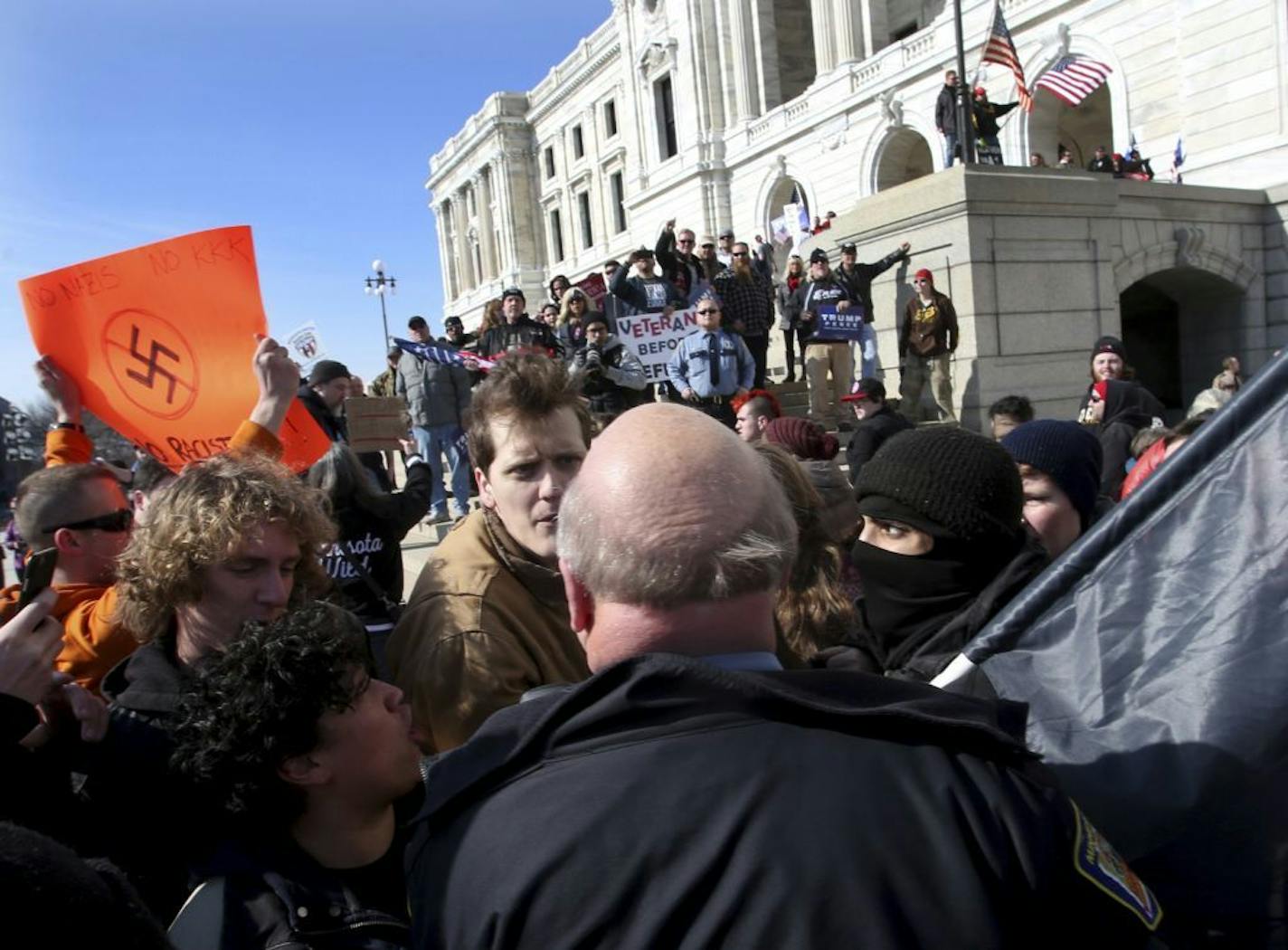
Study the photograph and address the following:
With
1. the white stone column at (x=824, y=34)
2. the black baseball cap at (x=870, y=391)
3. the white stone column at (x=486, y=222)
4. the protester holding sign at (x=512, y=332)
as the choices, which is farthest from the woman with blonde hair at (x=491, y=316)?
the white stone column at (x=486, y=222)

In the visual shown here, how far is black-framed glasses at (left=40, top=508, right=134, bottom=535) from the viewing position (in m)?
2.43

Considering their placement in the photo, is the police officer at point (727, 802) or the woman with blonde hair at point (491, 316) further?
the woman with blonde hair at point (491, 316)

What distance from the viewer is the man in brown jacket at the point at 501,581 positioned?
6.22 ft

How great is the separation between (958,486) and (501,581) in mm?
1027

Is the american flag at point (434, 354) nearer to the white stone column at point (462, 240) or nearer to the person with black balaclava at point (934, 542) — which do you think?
the person with black balaclava at point (934, 542)

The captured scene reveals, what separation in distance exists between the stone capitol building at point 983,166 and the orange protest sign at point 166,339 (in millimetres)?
8731

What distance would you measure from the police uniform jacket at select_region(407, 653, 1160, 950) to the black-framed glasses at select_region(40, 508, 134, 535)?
1792mm

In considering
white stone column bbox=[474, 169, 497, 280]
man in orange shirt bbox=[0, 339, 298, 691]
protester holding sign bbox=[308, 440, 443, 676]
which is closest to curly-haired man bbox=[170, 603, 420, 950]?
man in orange shirt bbox=[0, 339, 298, 691]

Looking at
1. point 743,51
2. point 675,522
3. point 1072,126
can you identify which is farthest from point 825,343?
point 743,51

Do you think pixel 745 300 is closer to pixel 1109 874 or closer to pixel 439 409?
pixel 439 409

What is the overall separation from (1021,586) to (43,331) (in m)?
2.90

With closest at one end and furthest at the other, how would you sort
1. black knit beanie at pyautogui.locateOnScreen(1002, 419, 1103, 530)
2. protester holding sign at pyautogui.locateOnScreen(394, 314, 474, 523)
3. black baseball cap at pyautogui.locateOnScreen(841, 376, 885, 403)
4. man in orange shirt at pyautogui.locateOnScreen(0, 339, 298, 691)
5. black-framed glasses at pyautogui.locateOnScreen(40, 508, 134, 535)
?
man in orange shirt at pyautogui.locateOnScreen(0, 339, 298, 691) → black-framed glasses at pyautogui.locateOnScreen(40, 508, 134, 535) → black knit beanie at pyautogui.locateOnScreen(1002, 419, 1103, 530) → black baseball cap at pyautogui.locateOnScreen(841, 376, 885, 403) → protester holding sign at pyautogui.locateOnScreen(394, 314, 474, 523)

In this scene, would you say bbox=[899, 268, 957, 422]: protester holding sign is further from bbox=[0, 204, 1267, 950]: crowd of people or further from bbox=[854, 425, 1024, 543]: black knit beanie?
bbox=[854, 425, 1024, 543]: black knit beanie

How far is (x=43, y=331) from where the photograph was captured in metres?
2.96
